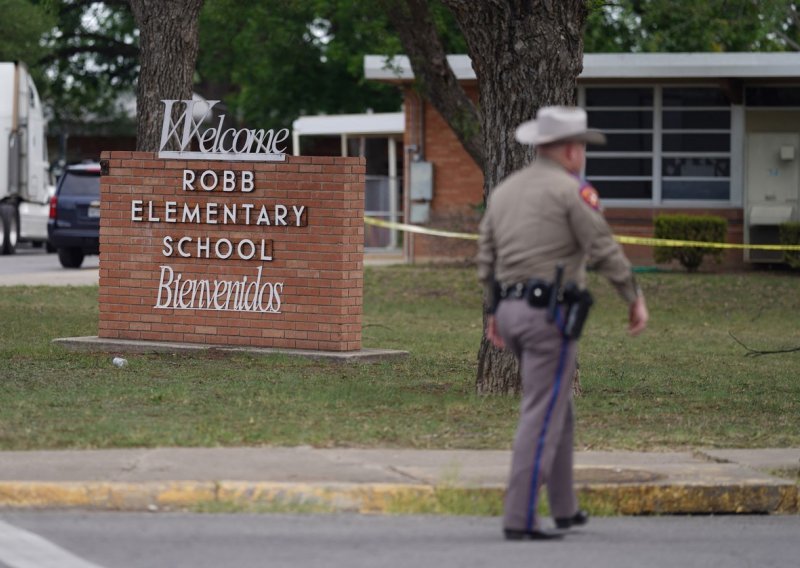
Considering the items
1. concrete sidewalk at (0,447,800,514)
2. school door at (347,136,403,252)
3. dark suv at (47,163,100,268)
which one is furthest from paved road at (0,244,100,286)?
concrete sidewalk at (0,447,800,514)

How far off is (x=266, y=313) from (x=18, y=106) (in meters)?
20.0

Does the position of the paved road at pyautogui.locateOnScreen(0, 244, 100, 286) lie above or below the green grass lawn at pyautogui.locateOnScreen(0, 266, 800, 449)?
above

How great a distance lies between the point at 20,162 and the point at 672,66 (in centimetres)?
1409

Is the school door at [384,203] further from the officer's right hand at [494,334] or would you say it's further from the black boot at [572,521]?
the black boot at [572,521]

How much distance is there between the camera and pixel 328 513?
25.5ft

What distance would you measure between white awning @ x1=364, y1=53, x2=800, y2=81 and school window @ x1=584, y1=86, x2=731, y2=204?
0.92 metres

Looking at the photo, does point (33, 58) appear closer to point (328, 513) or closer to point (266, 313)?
point (266, 313)

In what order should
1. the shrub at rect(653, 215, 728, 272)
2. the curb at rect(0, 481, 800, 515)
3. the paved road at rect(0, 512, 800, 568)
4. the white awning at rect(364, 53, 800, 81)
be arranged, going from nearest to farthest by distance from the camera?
1. the paved road at rect(0, 512, 800, 568)
2. the curb at rect(0, 481, 800, 515)
3. the shrub at rect(653, 215, 728, 272)
4. the white awning at rect(364, 53, 800, 81)

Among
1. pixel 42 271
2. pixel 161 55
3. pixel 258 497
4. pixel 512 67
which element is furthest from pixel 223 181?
pixel 42 271

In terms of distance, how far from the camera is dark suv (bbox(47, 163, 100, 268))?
89.1 ft

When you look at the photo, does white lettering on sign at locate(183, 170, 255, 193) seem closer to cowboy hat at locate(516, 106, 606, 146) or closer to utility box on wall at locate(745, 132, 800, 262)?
cowboy hat at locate(516, 106, 606, 146)

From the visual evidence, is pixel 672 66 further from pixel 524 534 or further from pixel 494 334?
pixel 524 534

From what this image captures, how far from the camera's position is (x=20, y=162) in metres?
32.3

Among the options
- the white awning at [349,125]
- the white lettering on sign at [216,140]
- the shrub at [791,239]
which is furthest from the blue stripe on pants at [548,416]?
the white awning at [349,125]
